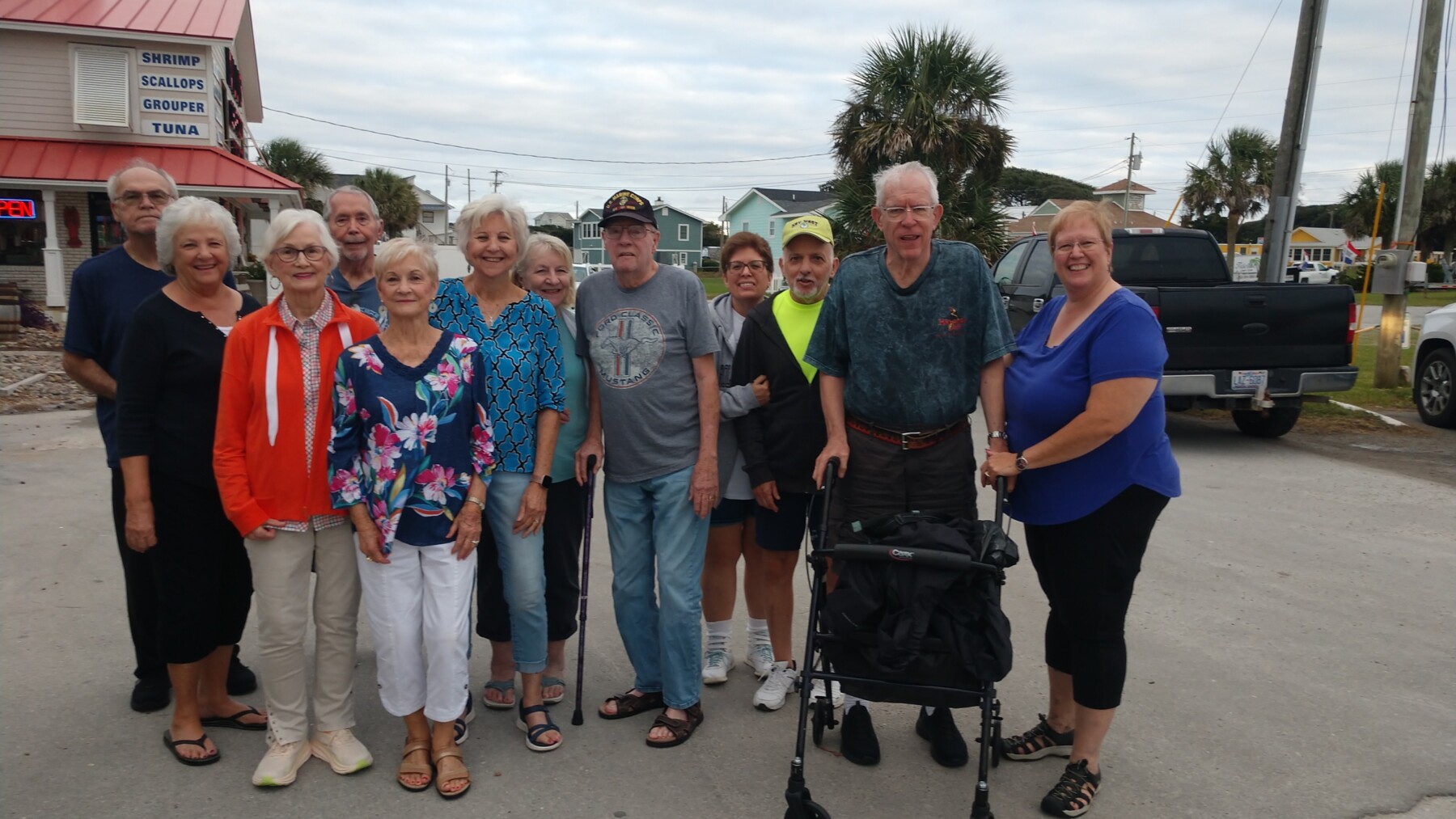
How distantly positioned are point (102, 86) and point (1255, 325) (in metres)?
21.0

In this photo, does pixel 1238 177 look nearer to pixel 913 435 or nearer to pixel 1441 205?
pixel 1441 205

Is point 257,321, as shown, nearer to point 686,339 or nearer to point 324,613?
point 324,613

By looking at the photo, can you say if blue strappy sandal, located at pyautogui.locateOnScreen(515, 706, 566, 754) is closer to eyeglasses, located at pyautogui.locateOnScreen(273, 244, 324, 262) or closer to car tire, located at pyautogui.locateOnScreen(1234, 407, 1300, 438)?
eyeglasses, located at pyautogui.locateOnScreen(273, 244, 324, 262)

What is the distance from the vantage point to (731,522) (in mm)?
4195

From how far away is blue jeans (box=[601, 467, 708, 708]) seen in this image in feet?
12.3

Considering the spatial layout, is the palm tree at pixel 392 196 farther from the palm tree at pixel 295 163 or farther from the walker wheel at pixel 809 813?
the walker wheel at pixel 809 813

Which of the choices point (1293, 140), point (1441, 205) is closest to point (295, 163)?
point (1293, 140)

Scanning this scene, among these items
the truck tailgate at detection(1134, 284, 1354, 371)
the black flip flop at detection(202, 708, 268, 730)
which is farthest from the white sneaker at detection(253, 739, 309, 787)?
the truck tailgate at detection(1134, 284, 1354, 371)

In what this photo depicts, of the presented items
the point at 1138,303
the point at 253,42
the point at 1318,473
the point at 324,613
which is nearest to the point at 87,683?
the point at 324,613

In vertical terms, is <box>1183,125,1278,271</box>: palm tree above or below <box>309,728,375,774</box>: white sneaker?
above

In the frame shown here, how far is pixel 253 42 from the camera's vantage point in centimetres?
2736

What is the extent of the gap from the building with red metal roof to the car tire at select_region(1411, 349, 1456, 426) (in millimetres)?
19127

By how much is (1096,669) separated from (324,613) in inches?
104

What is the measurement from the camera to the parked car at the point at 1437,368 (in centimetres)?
1008
